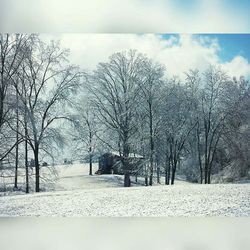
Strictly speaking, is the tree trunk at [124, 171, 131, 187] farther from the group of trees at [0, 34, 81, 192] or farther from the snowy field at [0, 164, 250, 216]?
the group of trees at [0, 34, 81, 192]

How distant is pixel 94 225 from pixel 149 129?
108cm

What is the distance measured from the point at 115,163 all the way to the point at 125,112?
52 cm

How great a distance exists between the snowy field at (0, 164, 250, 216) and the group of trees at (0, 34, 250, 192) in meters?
0.14

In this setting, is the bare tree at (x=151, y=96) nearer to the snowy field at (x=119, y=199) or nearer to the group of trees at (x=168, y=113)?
the group of trees at (x=168, y=113)

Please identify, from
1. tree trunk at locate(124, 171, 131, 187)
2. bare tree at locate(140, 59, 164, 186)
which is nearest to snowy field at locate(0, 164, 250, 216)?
tree trunk at locate(124, 171, 131, 187)

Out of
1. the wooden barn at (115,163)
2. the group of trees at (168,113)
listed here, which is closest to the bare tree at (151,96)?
the group of trees at (168,113)

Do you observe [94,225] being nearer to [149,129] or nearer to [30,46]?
[149,129]

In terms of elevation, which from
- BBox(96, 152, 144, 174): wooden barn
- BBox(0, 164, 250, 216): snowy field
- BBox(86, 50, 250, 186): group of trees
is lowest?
BBox(0, 164, 250, 216): snowy field

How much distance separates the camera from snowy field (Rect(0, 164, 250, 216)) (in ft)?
13.4

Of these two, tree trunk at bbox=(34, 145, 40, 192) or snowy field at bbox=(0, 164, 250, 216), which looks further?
tree trunk at bbox=(34, 145, 40, 192)

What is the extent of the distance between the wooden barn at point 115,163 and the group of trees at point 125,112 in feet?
0.16

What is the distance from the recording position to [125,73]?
445cm

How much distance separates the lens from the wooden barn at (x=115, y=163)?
4359 millimetres
